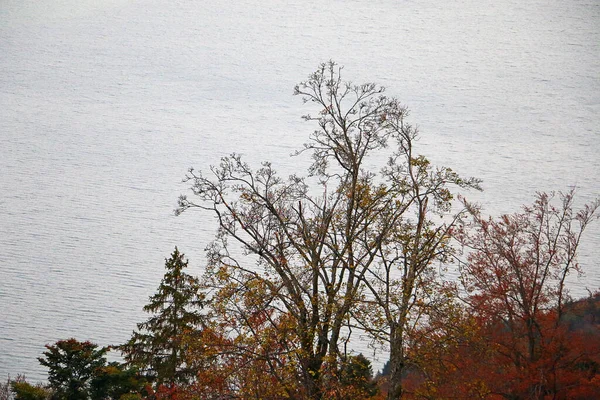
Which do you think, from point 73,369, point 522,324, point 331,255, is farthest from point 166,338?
point 522,324

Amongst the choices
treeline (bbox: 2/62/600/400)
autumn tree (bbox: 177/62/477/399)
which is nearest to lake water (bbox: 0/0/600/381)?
treeline (bbox: 2/62/600/400)

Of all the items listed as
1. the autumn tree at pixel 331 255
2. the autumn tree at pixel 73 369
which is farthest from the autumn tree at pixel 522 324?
the autumn tree at pixel 73 369

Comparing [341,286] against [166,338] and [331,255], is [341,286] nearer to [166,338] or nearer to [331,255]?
[331,255]

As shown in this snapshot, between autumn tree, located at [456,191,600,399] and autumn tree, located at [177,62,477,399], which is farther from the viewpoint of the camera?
autumn tree, located at [456,191,600,399]

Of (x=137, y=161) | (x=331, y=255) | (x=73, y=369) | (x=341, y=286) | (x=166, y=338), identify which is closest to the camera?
(x=331, y=255)

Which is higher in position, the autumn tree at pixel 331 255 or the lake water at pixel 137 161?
the lake water at pixel 137 161

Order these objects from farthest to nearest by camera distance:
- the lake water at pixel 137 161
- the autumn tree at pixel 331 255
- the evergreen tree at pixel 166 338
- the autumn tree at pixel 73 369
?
the lake water at pixel 137 161 < the evergreen tree at pixel 166 338 < the autumn tree at pixel 73 369 < the autumn tree at pixel 331 255

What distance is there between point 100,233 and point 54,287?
50.4 ft

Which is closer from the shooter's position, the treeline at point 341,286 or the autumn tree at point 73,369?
the treeline at point 341,286

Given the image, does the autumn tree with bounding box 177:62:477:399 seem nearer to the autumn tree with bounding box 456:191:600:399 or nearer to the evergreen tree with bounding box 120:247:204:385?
the autumn tree with bounding box 456:191:600:399

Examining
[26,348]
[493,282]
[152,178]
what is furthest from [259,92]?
[493,282]

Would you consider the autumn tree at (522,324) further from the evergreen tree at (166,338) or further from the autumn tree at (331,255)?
the evergreen tree at (166,338)

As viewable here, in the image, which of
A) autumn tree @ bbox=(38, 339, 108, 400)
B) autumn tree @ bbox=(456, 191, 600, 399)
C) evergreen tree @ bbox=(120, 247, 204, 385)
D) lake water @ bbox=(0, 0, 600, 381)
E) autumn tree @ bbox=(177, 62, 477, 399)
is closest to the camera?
autumn tree @ bbox=(177, 62, 477, 399)

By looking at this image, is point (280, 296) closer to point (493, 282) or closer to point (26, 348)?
point (493, 282)
